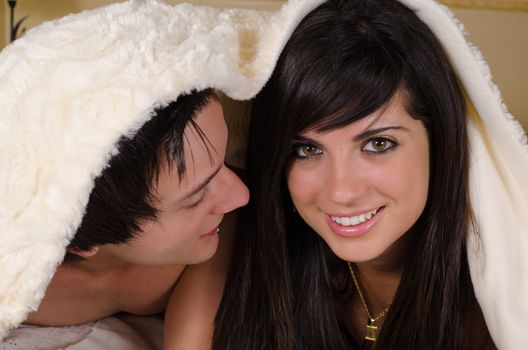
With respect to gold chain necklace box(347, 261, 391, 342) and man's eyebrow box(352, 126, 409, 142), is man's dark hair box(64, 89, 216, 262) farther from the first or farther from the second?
gold chain necklace box(347, 261, 391, 342)

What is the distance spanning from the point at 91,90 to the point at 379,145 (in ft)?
1.71

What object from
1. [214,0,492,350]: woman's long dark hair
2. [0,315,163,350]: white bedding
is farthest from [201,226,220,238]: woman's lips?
[0,315,163,350]: white bedding

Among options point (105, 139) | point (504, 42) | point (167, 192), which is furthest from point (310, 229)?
point (504, 42)

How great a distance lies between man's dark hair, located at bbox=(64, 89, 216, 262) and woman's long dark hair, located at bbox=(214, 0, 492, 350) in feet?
0.65

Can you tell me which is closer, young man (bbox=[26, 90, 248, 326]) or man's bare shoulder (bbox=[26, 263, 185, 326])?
young man (bbox=[26, 90, 248, 326])

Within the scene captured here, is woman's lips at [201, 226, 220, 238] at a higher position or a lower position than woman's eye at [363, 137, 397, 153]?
lower

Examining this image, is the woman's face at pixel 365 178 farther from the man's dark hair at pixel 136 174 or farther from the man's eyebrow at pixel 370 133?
the man's dark hair at pixel 136 174

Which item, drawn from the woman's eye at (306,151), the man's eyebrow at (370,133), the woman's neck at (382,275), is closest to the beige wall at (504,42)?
the woman's neck at (382,275)

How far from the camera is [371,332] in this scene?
1.54 meters

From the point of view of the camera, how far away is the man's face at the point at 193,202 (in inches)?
43.0

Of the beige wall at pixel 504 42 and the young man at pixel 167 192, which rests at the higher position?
the beige wall at pixel 504 42

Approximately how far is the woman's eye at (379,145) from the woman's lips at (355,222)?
0.39ft

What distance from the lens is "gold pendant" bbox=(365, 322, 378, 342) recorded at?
154 cm

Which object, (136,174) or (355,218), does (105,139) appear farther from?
(355,218)
